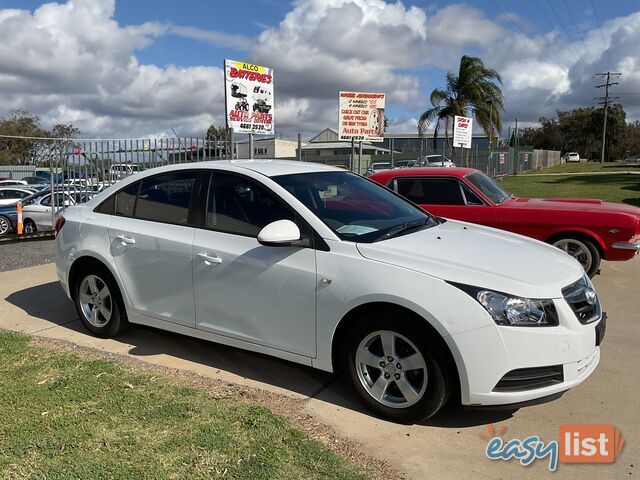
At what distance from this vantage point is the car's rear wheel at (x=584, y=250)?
7.09 m

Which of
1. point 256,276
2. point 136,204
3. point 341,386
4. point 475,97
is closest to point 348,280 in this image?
point 256,276

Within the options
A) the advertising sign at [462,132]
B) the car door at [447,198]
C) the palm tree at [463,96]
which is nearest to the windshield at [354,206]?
the car door at [447,198]

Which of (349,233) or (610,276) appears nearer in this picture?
(349,233)

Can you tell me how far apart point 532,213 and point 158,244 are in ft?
16.7

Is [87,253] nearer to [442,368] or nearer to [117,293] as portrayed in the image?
[117,293]

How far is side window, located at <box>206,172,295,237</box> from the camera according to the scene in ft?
13.1

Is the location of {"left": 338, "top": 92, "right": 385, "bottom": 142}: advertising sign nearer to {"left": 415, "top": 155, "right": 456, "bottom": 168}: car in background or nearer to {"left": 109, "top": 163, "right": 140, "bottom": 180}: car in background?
{"left": 415, "top": 155, "right": 456, "bottom": 168}: car in background

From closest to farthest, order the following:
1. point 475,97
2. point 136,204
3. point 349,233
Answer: point 349,233, point 136,204, point 475,97

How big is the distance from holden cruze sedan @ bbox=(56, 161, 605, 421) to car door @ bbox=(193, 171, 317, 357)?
0.01m

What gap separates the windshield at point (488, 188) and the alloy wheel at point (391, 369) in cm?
479

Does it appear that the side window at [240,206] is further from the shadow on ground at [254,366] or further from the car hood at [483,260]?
the shadow on ground at [254,366]

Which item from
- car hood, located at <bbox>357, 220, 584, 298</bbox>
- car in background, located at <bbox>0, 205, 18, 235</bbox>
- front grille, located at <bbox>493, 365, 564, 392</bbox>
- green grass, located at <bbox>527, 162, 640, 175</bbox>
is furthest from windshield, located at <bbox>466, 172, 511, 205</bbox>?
green grass, located at <bbox>527, 162, 640, 175</bbox>

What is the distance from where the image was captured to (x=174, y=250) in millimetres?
4305

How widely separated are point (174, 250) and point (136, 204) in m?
0.80
